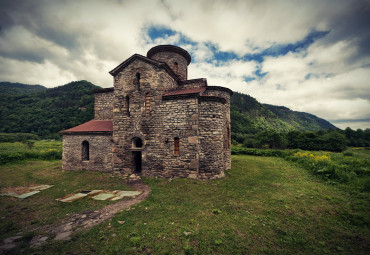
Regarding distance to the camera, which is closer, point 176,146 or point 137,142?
point 176,146

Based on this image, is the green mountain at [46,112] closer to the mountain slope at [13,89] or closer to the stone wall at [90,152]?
the mountain slope at [13,89]

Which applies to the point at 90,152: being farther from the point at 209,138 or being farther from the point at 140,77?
the point at 209,138

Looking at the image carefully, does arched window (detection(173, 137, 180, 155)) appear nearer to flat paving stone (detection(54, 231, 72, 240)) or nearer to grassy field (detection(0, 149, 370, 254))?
grassy field (detection(0, 149, 370, 254))

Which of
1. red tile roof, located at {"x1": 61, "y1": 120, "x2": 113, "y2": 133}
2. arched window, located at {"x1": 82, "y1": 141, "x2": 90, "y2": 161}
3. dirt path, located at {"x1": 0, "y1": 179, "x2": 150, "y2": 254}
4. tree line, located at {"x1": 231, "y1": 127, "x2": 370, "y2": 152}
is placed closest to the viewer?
dirt path, located at {"x1": 0, "y1": 179, "x2": 150, "y2": 254}

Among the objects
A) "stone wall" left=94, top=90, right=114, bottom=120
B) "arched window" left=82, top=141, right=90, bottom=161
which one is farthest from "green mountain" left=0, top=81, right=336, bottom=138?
"arched window" left=82, top=141, right=90, bottom=161

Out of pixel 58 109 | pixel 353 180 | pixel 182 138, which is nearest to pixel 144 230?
pixel 182 138

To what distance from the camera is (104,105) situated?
13898 millimetres

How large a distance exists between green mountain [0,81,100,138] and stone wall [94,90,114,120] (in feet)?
126

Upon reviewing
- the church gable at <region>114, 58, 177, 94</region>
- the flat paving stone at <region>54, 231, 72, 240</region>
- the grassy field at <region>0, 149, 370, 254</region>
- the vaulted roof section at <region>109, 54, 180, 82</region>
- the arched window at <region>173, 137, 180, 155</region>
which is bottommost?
the grassy field at <region>0, 149, 370, 254</region>

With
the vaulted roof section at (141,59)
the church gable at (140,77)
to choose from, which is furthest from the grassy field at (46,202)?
the vaulted roof section at (141,59)

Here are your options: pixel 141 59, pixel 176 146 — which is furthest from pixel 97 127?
pixel 176 146

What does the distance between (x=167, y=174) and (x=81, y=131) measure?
8380 mm

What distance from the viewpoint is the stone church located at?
9.73 meters

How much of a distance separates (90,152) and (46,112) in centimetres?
6194
